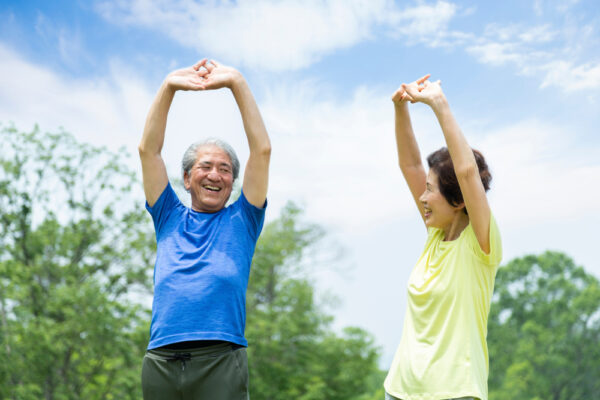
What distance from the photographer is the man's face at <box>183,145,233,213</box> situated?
304 centimetres

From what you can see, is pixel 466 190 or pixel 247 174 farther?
pixel 247 174

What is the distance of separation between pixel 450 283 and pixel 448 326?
17 cm

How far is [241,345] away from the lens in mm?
2783

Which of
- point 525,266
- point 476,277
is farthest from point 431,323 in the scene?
point 525,266

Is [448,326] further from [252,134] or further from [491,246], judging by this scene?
[252,134]

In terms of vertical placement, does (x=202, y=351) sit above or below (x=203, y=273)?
below

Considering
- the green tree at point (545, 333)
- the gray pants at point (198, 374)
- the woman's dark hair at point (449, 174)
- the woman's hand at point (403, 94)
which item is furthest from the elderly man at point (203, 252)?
the green tree at point (545, 333)

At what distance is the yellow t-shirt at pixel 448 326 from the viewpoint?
2.47m

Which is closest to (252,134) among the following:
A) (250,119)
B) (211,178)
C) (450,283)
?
(250,119)

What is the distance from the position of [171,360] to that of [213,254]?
1.54 feet

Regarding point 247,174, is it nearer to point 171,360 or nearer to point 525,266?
point 171,360

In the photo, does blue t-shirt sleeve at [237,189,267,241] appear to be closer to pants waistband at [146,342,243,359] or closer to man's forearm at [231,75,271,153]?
man's forearm at [231,75,271,153]

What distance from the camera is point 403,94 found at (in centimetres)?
302

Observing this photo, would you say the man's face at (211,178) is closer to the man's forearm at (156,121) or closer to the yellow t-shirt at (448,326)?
the man's forearm at (156,121)
